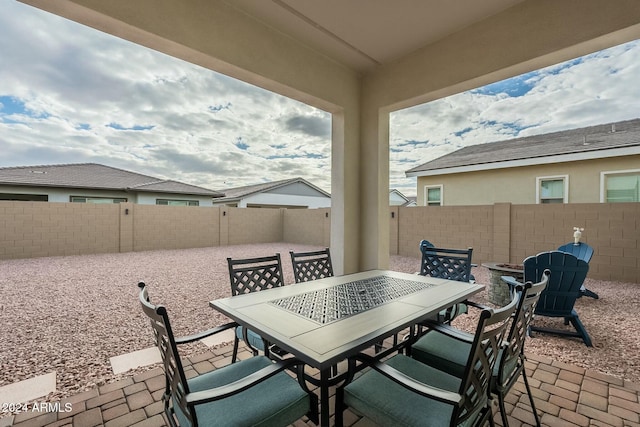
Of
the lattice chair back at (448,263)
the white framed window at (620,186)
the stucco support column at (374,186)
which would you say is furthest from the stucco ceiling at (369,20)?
the white framed window at (620,186)

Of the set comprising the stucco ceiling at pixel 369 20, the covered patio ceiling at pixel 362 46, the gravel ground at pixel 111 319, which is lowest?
the gravel ground at pixel 111 319

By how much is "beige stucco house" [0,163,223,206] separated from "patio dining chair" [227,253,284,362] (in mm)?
12624

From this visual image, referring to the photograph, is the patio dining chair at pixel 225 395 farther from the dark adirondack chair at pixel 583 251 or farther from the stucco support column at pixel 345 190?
the dark adirondack chair at pixel 583 251

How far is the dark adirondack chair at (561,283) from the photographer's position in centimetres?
278

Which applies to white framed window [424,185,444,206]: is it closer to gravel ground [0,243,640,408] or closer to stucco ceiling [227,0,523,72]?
gravel ground [0,243,640,408]

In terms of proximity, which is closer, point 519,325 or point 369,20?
point 519,325

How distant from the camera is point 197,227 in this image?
34.7 ft

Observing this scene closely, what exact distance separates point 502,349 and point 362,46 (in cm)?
299

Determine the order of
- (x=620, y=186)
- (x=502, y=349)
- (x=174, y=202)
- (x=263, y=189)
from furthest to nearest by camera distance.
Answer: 1. (x=263, y=189)
2. (x=174, y=202)
3. (x=620, y=186)
4. (x=502, y=349)

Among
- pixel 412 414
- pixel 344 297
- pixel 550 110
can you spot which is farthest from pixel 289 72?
pixel 550 110

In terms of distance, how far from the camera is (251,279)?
222cm

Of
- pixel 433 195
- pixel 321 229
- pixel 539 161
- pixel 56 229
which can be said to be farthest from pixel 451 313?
pixel 56 229

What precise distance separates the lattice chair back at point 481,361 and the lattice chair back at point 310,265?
160 cm

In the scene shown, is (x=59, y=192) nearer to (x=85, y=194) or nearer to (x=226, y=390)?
(x=85, y=194)
